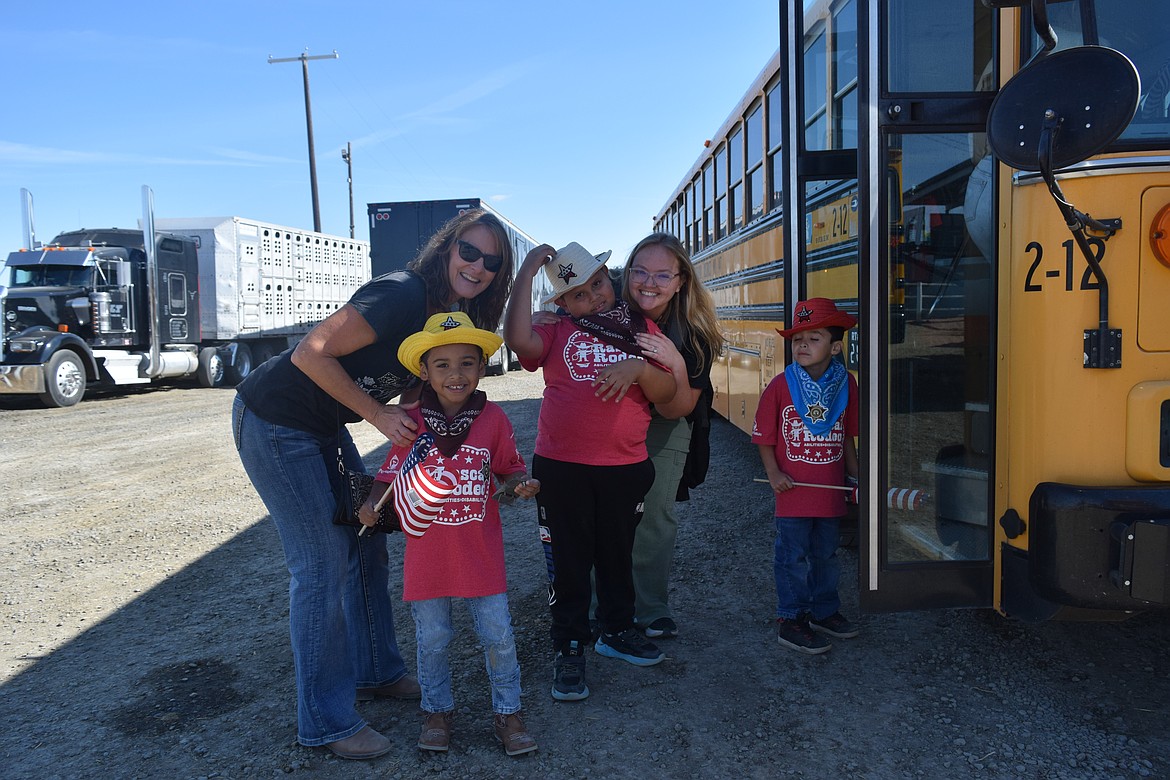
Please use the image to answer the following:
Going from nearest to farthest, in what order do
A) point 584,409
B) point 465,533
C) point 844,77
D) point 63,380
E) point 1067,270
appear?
point 1067,270, point 465,533, point 584,409, point 844,77, point 63,380

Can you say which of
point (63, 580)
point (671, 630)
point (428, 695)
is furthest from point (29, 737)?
point (671, 630)

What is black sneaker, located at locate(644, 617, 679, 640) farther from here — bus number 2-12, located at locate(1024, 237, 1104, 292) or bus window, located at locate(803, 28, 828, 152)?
bus window, located at locate(803, 28, 828, 152)

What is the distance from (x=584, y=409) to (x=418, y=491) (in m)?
0.72

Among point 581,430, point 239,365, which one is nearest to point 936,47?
point 581,430

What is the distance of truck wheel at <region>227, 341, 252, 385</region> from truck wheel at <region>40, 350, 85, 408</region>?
11.8 ft

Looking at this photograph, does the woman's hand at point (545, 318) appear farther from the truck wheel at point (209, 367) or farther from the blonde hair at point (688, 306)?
the truck wheel at point (209, 367)

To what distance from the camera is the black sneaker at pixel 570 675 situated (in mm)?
2967

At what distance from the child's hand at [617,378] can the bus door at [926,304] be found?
738 millimetres

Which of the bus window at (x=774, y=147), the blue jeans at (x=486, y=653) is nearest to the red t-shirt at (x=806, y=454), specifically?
the blue jeans at (x=486, y=653)

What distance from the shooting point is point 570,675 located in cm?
299

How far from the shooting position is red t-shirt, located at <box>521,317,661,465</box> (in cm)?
296

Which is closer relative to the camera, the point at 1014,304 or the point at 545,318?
the point at 1014,304

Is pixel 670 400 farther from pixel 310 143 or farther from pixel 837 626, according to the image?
pixel 310 143

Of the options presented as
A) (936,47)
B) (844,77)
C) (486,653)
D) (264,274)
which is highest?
(264,274)
